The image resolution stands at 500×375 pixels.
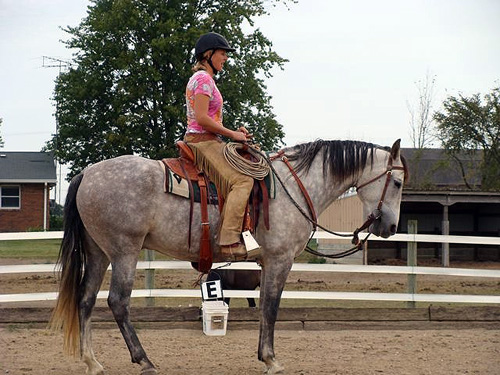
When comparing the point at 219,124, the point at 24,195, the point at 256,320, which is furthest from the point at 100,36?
the point at 219,124

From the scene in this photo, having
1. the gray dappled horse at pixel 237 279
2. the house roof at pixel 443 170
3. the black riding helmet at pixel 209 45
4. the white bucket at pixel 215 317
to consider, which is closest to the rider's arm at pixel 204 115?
the black riding helmet at pixel 209 45

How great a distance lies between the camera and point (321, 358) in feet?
21.9

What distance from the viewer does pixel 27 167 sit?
→ 128ft

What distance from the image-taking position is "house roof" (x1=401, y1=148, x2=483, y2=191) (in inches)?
1415

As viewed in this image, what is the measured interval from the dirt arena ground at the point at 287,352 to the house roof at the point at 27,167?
30803mm

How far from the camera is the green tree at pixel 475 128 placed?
34.8m

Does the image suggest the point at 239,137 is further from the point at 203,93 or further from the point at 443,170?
the point at 443,170

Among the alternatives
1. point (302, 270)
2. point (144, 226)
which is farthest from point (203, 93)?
point (302, 270)

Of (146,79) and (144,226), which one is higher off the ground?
(146,79)

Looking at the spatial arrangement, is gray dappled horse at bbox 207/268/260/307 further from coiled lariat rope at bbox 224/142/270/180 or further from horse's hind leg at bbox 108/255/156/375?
horse's hind leg at bbox 108/255/156/375

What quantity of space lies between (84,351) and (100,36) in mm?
27419

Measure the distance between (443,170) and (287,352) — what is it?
1672 inches

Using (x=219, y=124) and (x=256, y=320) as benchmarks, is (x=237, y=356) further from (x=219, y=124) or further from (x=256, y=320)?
(x=219, y=124)

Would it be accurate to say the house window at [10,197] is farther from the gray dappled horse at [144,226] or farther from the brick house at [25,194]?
the gray dappled horse at [144,226]
